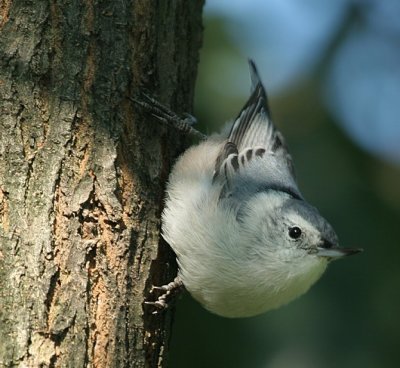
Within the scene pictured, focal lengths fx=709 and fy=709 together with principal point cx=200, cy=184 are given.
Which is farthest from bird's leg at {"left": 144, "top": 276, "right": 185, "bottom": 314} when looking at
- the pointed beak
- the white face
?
the pointed beak

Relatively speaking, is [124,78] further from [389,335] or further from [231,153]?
[389,335]

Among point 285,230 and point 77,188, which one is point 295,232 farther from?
point 77,188

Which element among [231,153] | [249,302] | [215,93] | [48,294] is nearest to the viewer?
[48,294]

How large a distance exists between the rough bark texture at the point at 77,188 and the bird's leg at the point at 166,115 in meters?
0.04

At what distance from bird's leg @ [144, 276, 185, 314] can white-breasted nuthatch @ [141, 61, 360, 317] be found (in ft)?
0.05

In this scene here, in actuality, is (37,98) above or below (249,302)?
above

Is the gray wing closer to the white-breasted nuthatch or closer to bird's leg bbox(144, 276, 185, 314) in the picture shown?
the white-breasted nuthatch

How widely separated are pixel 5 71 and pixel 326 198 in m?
2.09

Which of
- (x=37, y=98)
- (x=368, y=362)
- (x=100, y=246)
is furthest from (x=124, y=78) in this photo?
(x=368, y=362)

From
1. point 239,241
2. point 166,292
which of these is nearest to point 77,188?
point 166,292

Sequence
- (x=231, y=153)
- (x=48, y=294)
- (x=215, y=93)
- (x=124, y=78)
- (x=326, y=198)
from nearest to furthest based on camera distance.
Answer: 1. (x=48, y=294)
2. (x=124, y=78)
3. (x=231, y=153)
4. (x=326, y=198)
5. (x=215, y=93)

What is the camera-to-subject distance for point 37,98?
7.97 ft

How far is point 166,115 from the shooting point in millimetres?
2877

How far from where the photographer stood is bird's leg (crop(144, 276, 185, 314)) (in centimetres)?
267
